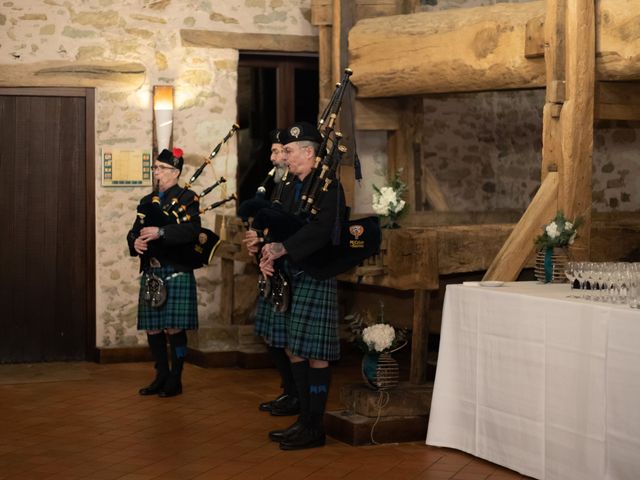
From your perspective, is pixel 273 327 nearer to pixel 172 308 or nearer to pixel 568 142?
pixel 172 308

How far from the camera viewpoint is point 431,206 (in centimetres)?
1049

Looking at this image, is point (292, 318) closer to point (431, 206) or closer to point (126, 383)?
point (126, 383)

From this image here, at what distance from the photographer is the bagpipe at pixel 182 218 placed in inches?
303

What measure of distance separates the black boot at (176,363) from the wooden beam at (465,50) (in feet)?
8.79

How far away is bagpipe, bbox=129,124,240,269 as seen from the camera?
303 inches

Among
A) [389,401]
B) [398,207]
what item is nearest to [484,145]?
[398,207]

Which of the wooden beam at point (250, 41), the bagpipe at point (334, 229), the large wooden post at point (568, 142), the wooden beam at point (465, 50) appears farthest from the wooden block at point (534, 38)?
the wooden beam at point (250, 41)

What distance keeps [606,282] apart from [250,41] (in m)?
5.30

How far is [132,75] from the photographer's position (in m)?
9.78

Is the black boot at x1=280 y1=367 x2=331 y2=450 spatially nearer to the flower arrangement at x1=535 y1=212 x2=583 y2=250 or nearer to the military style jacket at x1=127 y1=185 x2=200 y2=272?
the flower arrangement at x1=535 y1=212 x2=583 y2=250

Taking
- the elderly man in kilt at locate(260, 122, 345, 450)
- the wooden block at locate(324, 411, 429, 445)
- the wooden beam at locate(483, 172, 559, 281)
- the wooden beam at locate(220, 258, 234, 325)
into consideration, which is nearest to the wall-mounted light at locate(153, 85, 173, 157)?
the wooden beam at locate(220, 258, 234, 325)

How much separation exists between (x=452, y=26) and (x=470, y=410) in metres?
3.48

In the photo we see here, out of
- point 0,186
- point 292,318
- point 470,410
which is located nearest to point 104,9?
point 0,186

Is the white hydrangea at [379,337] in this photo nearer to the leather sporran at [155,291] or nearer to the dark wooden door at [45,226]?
the leather sporran at [155,291]
